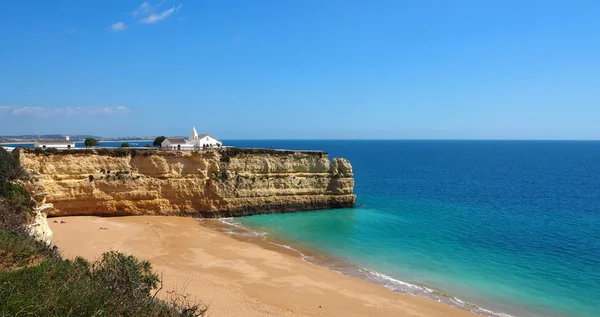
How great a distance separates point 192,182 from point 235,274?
14.9m

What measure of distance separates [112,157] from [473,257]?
26.9 metres

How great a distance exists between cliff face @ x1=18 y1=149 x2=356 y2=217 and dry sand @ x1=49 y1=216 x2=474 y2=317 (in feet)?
7.92

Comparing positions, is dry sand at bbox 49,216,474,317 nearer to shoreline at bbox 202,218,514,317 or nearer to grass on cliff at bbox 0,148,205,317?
shoreline at bbox 202,218,514,317

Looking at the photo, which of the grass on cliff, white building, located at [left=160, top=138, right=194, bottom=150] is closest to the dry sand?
the grass on cliff

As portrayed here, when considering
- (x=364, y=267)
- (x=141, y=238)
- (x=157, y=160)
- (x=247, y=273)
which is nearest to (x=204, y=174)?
(x=157, y=160)

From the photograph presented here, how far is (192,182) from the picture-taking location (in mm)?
33094

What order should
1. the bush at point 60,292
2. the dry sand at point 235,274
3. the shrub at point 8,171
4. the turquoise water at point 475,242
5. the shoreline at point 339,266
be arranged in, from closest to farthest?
the bush at point 60,292 < the dry sand at point 235,274 < the shoreline at point 339,266 < the turquoise water at point 475,242 < the shrub at point 8,171

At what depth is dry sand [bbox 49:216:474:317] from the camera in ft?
53.1

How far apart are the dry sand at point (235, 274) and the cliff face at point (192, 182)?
7.92ft

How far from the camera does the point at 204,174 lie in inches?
1318

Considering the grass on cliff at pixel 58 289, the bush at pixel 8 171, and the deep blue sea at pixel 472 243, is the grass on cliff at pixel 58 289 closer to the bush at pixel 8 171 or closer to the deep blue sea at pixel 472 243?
the bush at pixel 8 171

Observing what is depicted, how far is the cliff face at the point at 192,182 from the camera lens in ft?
97.1

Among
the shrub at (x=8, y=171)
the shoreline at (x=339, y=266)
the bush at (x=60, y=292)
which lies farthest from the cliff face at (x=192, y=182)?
the bush at (x=60, y=292)

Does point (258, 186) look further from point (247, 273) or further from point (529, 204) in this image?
point (529, 204)
